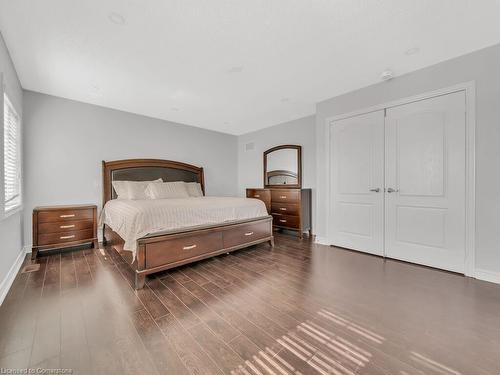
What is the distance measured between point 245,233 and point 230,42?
2460 millimetres

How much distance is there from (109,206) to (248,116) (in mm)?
3131

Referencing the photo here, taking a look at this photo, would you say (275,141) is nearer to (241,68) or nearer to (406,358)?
(241,68)

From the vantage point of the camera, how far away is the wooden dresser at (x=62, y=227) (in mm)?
3150

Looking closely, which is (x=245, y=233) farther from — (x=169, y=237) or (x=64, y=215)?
Result: (x=64, y=215)

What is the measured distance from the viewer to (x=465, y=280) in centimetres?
241

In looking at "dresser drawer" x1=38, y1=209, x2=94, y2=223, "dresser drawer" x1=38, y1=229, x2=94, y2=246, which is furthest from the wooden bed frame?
"dresser drawer" x1=38, y1=209, x2=94, y2=223

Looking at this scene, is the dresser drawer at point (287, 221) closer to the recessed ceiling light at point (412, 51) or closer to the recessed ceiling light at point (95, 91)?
the recessed ceiling light at point (412, 51)

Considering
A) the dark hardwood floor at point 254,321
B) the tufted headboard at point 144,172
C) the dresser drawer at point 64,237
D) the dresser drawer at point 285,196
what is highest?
the tufted headboard at point 144,172

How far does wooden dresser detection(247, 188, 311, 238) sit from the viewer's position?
4402 millimetres

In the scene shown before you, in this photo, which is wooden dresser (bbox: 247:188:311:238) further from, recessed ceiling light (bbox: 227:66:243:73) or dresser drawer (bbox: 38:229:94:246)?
dresser drawer (bbox: 38:229:94:246)

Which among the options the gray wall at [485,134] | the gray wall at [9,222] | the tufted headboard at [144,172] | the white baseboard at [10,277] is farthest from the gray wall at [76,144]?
the gray wall at [485,134]

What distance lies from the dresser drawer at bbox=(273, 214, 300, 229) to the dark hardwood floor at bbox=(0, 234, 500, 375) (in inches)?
65.9

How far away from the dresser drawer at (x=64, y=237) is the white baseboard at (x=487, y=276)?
5.21 meters

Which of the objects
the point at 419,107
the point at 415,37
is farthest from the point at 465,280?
the point at 415,37
